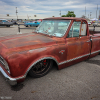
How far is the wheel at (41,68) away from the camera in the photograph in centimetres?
287

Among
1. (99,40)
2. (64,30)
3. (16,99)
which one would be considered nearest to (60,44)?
(64,30)

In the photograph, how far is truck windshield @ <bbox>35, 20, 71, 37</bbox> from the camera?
3.29 meters

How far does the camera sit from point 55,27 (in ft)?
11.3

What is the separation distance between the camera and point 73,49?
131 inches

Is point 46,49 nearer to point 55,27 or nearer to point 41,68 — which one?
point 41,68

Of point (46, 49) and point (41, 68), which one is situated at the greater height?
point (46, 49)

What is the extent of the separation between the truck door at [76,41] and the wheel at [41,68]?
2.31 ft

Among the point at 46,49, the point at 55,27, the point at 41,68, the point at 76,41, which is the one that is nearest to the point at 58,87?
the point at 41,68

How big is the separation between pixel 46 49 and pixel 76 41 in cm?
121

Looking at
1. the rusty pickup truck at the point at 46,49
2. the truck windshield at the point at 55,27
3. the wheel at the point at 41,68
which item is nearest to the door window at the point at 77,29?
the rusty pickup truck at the point at 46,49

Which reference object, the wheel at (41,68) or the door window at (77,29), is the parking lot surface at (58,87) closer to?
the wheel at (41,68)

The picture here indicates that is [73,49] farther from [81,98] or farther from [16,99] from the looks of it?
[16,99]

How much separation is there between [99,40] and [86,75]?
189cm

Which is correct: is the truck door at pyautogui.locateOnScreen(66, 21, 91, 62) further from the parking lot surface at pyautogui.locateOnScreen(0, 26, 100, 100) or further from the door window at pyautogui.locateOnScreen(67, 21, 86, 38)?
the parking lot surface at pyautogui.locateOnScreen(0, 26, 100, 100)
